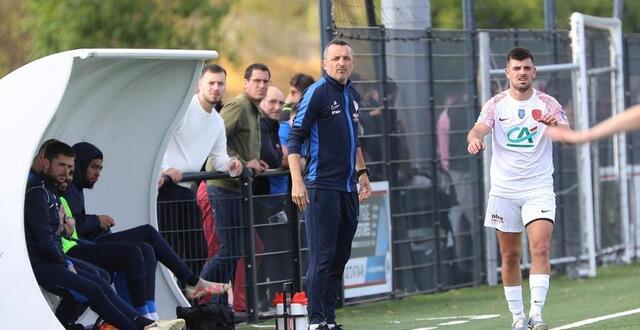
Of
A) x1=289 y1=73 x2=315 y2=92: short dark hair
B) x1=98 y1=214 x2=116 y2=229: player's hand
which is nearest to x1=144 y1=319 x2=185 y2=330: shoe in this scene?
x1=98 y1=214 x2=116 y2=229: player's hand

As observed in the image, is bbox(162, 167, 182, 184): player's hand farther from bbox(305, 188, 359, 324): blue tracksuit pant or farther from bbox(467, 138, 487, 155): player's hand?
bbox(467, 138, 487, 155): player's hand

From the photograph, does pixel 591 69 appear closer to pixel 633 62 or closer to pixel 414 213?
pixel 633 62

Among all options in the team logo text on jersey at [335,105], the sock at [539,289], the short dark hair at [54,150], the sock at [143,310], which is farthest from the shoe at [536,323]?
the short dark hair at [54,150]

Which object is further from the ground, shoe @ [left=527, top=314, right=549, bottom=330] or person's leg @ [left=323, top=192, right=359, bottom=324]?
person's leg @ [left=323, top=192, right=359, bottom=324]

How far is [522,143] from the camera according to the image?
1111 cm

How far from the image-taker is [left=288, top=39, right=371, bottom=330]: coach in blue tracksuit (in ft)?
36.3

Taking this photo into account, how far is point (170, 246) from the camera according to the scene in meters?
11.8

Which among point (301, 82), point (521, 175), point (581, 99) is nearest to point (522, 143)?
point (521, 175)

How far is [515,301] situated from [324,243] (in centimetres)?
147

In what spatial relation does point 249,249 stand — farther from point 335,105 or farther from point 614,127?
point 614,127

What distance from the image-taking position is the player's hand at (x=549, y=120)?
1079cm

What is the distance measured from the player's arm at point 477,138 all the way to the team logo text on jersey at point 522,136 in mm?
182

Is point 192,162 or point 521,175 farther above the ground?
point 192,162

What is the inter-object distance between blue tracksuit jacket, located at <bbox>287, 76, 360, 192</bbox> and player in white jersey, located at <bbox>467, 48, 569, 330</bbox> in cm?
97
